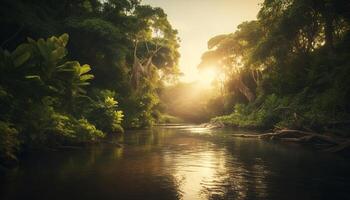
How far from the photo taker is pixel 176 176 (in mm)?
11758

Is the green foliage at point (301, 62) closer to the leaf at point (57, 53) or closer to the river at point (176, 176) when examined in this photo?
the river at point (176, 176)

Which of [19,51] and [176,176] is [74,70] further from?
[176,176]

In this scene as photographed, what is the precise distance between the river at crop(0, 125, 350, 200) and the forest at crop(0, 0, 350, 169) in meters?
2.23

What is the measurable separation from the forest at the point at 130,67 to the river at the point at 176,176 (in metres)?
2.23

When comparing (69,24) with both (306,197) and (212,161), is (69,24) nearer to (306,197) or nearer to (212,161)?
(212,161)

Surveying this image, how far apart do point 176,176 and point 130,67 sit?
3605cm

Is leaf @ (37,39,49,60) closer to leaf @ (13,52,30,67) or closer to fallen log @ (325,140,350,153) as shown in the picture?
leaf @ (13,52,30,67)

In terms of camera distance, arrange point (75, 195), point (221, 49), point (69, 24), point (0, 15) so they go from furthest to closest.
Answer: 1. point (221, 49)
2. point (69, 24)
3. point (0, 15)
4. point (75, 195)

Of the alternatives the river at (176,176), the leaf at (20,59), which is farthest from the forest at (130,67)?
the river at (176,176)

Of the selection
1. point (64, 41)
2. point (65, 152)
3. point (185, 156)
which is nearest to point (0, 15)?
point (64, 41)

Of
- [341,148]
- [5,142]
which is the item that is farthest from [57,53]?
[341,148]

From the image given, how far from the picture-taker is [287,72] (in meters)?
35.8

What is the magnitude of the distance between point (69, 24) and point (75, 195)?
21.7m

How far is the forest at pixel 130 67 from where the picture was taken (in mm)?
15750
